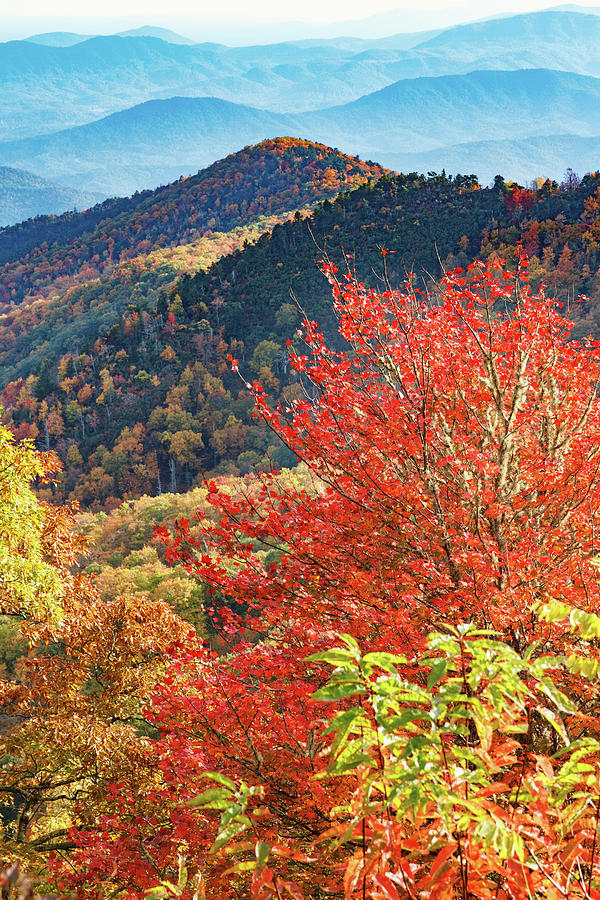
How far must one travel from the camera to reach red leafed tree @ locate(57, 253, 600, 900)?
5.93 metres

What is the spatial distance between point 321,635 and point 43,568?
456 cm

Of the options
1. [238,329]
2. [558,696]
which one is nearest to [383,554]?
[558,696]

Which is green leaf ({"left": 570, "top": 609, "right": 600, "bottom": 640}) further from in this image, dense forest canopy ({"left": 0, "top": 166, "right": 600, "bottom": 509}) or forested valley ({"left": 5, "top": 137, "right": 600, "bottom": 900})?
dense forest canopy ({"left": 0, "top": 166, "right": 600, "bottom": 509})

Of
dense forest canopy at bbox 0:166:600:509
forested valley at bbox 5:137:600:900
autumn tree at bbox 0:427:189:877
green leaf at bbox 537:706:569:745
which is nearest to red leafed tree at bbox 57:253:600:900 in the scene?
forested valley at bbox 5:137:600:900

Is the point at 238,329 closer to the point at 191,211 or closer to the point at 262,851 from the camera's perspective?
the point at 262,851

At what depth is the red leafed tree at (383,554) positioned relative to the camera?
19.4 ft

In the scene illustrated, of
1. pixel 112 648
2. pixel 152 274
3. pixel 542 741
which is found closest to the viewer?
pixel 542 741

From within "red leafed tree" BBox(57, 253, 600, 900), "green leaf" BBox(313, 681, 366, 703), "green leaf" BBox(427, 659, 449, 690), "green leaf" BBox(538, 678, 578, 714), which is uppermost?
"green leaf" BBox(427, 659, 449, 690)

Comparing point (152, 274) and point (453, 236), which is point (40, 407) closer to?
point (152, 274)

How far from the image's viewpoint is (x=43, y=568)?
345 inches

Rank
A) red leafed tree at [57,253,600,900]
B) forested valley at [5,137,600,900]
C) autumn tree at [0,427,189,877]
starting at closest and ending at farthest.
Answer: forested valley at [5,137,600,900], red leafed tree at [57,253,600,900], autumn tree at [0,427,189,877]

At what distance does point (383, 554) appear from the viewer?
740 cm

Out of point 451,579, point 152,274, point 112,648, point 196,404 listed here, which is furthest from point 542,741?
point 152,274

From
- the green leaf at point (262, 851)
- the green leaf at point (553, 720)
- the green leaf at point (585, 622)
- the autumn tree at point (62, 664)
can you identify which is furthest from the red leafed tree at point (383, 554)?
the green leaf at point (585, 622)
